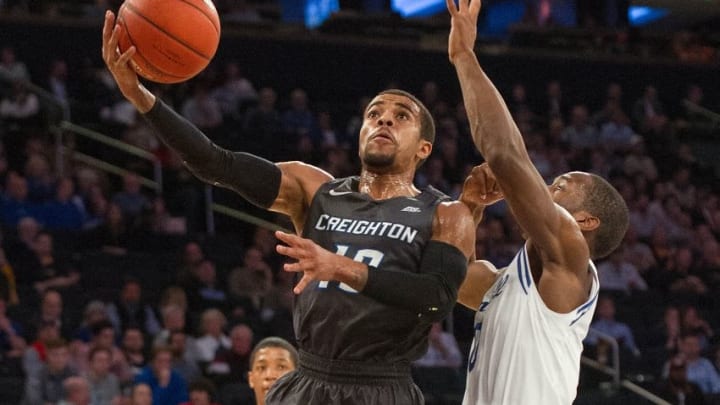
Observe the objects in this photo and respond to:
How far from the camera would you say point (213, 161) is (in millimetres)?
4426

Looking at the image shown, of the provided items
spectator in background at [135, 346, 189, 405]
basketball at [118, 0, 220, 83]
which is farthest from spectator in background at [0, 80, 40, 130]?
basketball at [118, 0, 220, 83]

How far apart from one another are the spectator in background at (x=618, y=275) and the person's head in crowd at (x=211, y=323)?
4.82m

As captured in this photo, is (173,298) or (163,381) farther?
(173,298)

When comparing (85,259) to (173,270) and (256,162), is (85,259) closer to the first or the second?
(173,270)

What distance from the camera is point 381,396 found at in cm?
430

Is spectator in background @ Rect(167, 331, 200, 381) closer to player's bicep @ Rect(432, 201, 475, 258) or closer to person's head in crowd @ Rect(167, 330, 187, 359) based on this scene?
person's head in crowd @ Rect(167, 330, 187, 359)

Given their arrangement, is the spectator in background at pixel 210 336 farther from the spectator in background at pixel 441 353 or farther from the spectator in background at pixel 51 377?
the spectator in background at pixel 441 353

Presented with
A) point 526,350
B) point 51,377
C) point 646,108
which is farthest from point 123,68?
point 646,108

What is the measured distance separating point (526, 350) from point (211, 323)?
6.42 meters

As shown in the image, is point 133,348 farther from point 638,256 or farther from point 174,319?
point 638,256

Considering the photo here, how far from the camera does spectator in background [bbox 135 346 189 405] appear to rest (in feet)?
31.5

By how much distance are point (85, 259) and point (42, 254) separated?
1.57ft

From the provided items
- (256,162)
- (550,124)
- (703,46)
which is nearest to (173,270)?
(550,124)

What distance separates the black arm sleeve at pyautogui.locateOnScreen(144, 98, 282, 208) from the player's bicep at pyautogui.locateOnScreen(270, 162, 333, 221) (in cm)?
4
